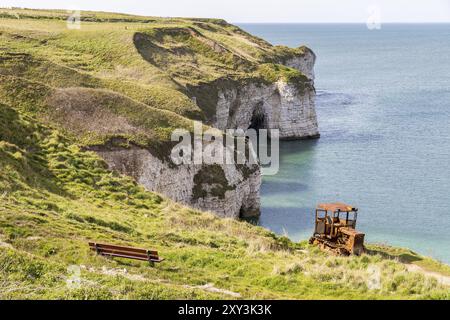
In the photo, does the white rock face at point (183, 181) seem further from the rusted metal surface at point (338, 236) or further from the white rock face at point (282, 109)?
the white rock face at point (282, 109)

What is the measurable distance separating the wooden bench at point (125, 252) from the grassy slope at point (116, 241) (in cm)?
33

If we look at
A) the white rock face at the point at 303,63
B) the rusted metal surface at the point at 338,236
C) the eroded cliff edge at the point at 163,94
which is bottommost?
the rusted metal surface at the point at 338,236

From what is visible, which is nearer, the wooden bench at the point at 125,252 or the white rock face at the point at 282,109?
the wooden bench at the point at 125,252

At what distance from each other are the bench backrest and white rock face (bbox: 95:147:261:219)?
2390 centimetres

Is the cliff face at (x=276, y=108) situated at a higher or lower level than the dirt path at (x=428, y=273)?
higher

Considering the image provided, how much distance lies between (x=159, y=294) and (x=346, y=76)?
16930cm

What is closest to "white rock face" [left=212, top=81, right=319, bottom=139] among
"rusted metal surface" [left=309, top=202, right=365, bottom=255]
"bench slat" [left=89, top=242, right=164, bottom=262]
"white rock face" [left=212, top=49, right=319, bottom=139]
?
"white rock face" [left=212, top=49, right=319, bottom=139]

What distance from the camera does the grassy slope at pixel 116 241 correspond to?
2108 cm

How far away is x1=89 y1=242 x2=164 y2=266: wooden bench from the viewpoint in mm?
23875

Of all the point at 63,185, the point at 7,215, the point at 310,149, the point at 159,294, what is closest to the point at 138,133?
the point at 63,185

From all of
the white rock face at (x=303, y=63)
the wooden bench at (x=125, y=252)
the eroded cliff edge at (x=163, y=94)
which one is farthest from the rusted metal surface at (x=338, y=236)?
the white rock face at (x=303, y=63)

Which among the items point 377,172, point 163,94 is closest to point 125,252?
point 163,94

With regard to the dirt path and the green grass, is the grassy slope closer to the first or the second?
the green grass
